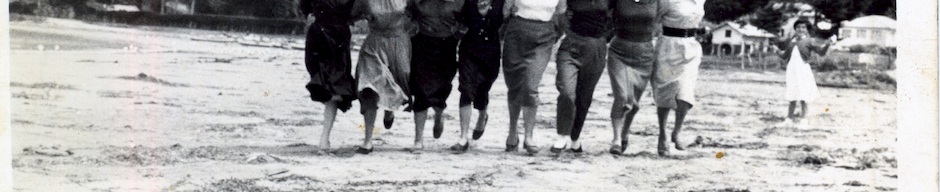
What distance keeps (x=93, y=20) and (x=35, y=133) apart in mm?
543

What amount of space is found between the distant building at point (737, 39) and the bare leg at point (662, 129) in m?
0.34

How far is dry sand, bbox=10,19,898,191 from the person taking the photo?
5.81 m

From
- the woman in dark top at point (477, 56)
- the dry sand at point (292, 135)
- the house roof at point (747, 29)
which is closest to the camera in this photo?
the dry sand at point (292, 135)

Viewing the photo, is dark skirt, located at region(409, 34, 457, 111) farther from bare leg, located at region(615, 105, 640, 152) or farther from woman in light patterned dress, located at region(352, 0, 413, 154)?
bare leg, located at region(615, 105, 640, 152)

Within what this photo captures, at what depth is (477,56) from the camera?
20.2ft

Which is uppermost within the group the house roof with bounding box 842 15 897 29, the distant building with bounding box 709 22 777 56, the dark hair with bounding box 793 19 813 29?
the house roof with bounding box 842 15 897 29

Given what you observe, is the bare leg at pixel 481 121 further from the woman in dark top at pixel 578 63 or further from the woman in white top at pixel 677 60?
the woman in white top at pixel 677 60

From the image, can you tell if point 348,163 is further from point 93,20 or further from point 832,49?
point 832,49

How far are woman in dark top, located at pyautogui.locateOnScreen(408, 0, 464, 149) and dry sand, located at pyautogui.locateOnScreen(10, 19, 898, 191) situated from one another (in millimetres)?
108

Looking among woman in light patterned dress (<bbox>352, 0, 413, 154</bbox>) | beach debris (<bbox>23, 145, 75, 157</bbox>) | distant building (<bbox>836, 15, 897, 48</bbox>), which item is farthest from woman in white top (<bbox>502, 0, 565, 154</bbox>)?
beach debris (<bbox>23, 145, 75, 157</bbox>)

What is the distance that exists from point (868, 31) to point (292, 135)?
2583 millimetres

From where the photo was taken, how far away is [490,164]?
19.7ft

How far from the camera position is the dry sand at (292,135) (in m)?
5.81

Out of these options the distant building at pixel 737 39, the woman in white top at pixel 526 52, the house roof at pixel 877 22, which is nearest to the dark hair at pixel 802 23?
the distant building at pixel 737 39
